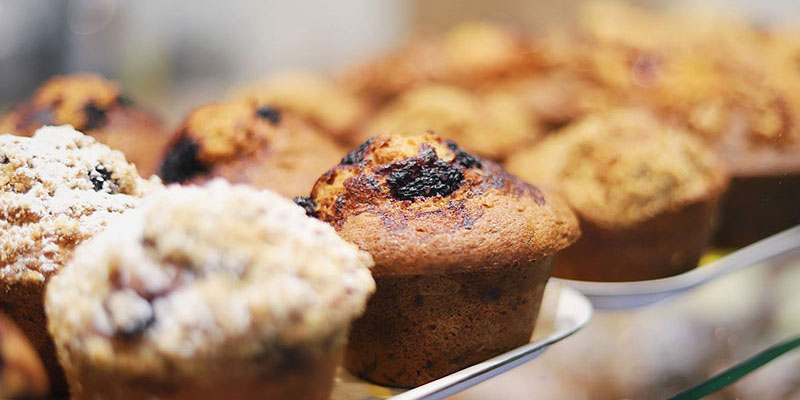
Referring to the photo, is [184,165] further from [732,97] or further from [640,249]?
[732,97]

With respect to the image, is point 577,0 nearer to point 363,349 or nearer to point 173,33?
point 173,33

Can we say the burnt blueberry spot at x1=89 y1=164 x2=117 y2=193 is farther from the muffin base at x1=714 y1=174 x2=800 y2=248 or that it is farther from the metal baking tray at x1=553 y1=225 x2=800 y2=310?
the muffin base at x1=714 y1=174 x2=800 y2=248

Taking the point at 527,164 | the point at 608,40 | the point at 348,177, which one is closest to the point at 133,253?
the point at 348,177

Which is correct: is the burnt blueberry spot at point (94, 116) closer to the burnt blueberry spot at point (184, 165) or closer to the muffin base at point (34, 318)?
the burnt blueberry spot at point (184, 165)

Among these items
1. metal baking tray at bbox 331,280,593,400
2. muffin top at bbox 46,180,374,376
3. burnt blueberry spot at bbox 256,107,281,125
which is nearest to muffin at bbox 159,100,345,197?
burnt blueberry spot at bbox 256,107,281,125

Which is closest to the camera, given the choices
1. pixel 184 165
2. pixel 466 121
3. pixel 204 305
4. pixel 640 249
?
pixel 204 305

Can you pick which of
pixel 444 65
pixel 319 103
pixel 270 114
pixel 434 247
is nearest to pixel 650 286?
pixel 434 247

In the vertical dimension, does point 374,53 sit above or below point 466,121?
above

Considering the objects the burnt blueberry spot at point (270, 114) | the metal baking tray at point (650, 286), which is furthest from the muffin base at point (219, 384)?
the metal baking tray at point (650, 286)
